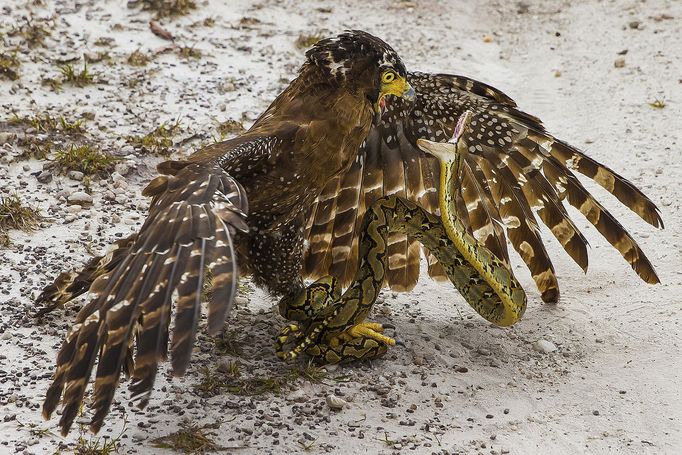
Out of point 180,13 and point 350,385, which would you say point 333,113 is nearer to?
point 350,385

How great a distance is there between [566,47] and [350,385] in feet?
19.2

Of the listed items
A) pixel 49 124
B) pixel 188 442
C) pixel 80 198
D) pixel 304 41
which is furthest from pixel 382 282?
pixel 304 41

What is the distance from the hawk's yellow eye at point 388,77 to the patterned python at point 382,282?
42 cm

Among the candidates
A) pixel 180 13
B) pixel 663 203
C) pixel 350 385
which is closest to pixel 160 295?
pixel 350 385

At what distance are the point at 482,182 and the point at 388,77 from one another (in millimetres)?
971

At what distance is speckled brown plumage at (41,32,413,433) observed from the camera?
3623 millimetres

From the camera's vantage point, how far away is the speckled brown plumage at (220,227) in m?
3.62

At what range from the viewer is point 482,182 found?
5637 mm

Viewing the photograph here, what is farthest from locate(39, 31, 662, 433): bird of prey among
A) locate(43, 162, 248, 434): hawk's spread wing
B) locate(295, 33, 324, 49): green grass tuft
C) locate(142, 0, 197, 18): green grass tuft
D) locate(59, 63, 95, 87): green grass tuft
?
locate(142, 0, 197, 18): green grass tuft

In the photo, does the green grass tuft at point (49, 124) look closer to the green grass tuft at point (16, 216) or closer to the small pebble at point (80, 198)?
the small pebble at point (80, 198)

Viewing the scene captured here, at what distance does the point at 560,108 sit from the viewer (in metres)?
8.56

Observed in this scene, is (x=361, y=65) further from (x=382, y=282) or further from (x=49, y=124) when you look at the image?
(x=49, y=124)

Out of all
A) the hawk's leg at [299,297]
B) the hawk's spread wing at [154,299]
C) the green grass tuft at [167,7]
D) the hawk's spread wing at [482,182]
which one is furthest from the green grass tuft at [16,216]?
the green grass tuft at [167,7]

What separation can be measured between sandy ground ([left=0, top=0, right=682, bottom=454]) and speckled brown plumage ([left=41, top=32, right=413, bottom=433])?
0.56 m
